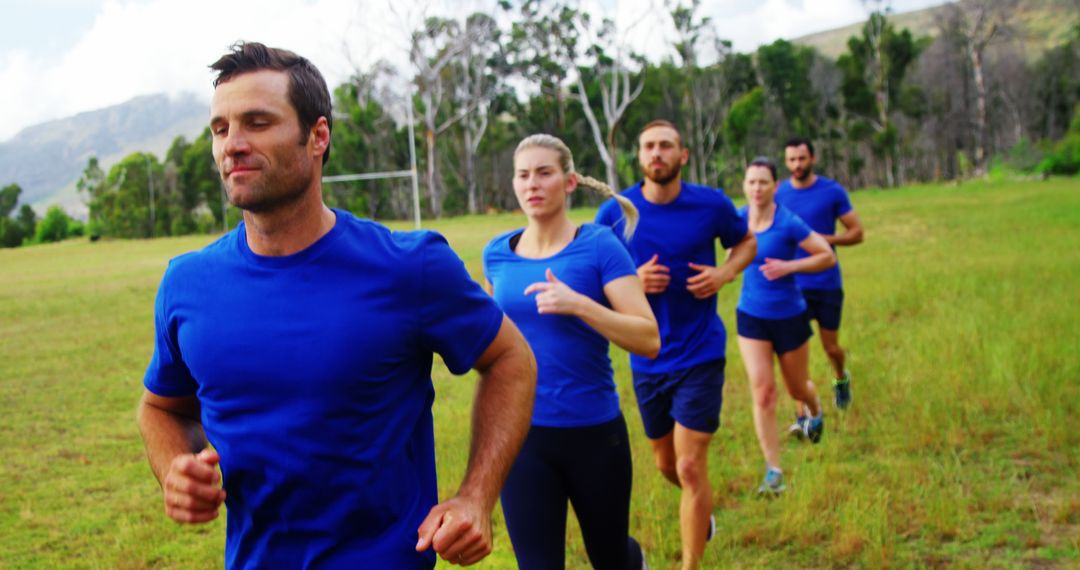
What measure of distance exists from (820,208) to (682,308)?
3843 mm

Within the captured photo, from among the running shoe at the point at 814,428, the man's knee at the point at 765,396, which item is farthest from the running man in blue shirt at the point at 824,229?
the man's knee at the point at 765,396

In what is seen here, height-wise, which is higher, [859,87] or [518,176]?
[859,87]

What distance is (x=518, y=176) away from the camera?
415cm

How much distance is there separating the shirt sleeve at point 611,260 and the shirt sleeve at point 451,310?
1.67 m

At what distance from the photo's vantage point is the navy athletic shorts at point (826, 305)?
8312 mm

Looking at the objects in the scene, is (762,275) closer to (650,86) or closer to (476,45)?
(476,45)

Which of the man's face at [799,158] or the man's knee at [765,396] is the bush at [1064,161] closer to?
the man's face at [799,158]

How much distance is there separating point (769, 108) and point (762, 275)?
60.7 m

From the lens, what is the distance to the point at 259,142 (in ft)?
6.91

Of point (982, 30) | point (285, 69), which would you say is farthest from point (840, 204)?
point (982, 30)

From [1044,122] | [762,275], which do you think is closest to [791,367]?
[762,275]

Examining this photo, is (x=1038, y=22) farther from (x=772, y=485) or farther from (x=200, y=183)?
(x=772, y=485)

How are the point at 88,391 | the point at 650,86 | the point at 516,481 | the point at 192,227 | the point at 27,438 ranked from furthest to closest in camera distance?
the point at 192,227 < the point at 650,86 < the point at 88,391 < the point at 27,438 < the point at 516,481

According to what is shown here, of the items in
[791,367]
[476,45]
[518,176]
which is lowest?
[791,367]
